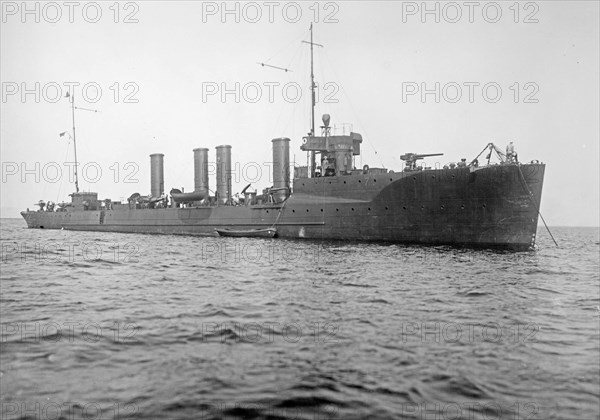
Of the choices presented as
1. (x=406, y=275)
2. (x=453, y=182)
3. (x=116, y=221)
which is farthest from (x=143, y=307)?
(x=116, y=221)

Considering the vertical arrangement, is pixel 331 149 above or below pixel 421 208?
above

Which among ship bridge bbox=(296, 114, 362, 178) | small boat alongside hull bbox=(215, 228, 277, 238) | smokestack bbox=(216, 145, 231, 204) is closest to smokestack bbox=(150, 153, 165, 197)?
smokestack bbox=(216, 145, 231, 204)

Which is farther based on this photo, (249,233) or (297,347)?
(249,233)

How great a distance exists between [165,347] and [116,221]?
35.8 metres

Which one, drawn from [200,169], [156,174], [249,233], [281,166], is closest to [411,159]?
[281,166]

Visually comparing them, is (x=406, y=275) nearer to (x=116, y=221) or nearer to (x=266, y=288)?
(x=266, y=288)

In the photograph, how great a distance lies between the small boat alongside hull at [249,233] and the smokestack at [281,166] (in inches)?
95.4

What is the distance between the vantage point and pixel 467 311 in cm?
759

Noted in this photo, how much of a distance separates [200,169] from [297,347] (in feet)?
97.9

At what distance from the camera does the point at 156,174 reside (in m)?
37.3

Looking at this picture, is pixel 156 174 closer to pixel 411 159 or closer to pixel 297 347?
pixel 411 159

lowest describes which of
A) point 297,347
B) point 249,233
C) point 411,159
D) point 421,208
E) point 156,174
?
point 297,347

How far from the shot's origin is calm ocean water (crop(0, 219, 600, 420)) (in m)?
3.85

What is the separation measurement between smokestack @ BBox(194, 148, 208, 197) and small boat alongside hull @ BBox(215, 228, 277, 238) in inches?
249
